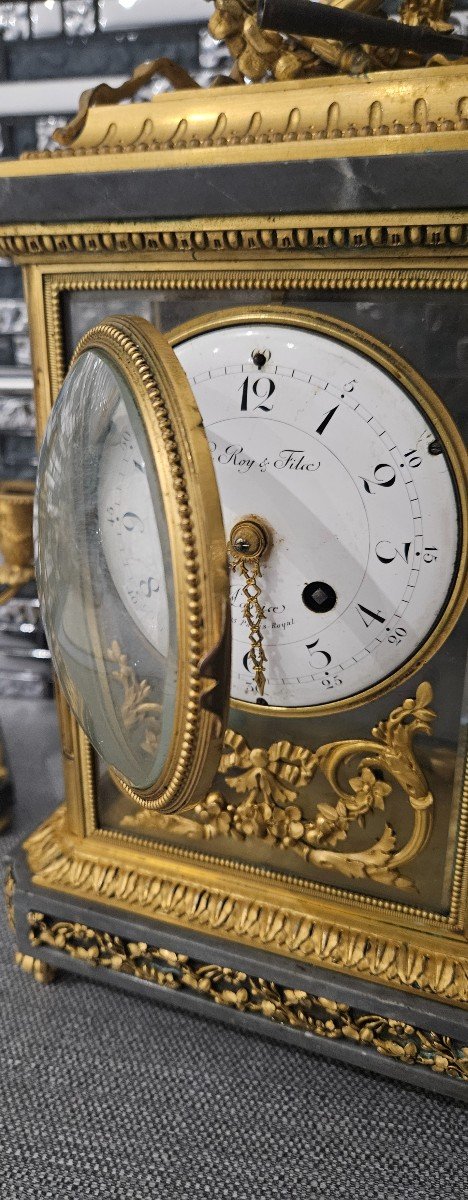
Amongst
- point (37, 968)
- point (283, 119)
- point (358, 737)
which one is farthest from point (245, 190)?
point (37, 968)

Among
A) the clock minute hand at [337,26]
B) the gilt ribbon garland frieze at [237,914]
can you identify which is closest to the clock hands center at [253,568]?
the gilt ribbon garland frieze at [237,914]

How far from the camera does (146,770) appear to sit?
0.63 metres

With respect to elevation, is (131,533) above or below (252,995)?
above

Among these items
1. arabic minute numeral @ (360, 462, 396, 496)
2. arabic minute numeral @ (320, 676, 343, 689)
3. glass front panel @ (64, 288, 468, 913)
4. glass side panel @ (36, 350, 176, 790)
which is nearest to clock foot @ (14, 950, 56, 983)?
glass front panel @ (64, 288, 468, 913)

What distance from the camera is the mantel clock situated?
0.59 m

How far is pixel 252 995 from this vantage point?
2.74ft

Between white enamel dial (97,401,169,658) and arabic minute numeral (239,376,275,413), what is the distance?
0.44ft

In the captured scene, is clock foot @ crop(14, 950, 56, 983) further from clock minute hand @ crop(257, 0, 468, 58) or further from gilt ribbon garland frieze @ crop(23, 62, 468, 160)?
clock minute hand @ crop(257, 0, 468, 58)

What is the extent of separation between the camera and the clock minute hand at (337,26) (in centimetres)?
61

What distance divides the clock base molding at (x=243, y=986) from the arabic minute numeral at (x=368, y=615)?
350 mm

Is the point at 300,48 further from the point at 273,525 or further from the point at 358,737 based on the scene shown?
the point at 358,737

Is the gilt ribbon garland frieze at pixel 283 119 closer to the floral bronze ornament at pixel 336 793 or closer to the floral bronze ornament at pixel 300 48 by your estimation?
the floral bronze ornament at pixel 300 48

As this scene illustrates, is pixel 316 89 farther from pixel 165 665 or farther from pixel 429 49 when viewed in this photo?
pixel 165 665

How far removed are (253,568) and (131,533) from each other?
142 mm
